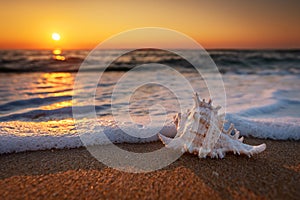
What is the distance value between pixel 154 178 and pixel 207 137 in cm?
64

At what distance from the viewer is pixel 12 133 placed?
3.02 meters

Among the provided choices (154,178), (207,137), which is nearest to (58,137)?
(154,178)

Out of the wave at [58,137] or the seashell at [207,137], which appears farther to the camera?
the wave at [58,137]

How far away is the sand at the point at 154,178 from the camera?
190 centimetres

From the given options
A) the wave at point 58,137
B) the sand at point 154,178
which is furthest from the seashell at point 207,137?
the wave at point 58,137

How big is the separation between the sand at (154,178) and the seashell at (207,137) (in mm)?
105

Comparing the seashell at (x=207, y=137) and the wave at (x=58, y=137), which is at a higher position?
the seashell at (x=207, y=137)

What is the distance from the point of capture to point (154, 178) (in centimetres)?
217

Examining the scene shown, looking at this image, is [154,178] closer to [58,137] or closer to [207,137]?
[207,137]

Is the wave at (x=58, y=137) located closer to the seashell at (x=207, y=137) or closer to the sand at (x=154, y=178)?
the sand at (x=154, y=178)

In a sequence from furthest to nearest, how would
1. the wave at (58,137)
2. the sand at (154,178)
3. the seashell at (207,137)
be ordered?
the wave at (58,137) → the seashell at (207,137) → the sand at (154,178)

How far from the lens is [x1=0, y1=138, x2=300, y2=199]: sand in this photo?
6.24ft

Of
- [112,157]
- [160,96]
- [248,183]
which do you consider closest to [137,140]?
[112,157]

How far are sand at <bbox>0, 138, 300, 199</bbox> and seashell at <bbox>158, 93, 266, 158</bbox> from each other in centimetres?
10
